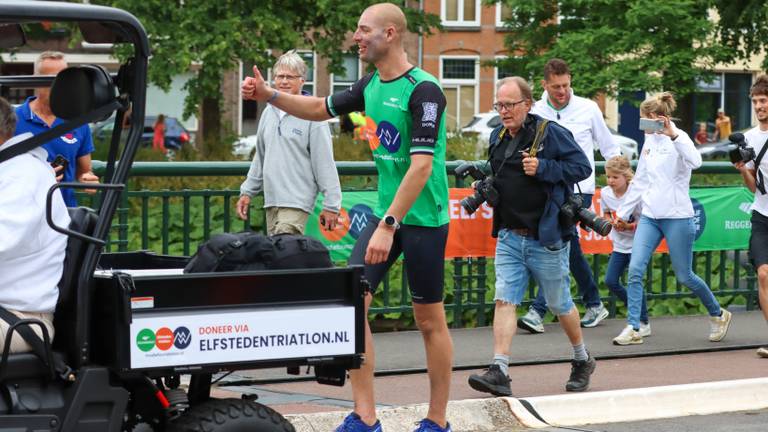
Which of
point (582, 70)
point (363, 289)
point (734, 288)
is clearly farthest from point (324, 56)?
point (363, 289)

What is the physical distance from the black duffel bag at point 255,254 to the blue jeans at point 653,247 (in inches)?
204

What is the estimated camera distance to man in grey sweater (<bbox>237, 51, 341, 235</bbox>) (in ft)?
28.5

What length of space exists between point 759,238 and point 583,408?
8.63ft

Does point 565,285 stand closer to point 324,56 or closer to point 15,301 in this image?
point 15,301

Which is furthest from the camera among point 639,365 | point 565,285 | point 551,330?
point 551,330

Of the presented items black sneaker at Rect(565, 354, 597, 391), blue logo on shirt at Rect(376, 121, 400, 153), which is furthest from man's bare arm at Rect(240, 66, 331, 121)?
black sneaker at Rect(565, 354, 597, 391)

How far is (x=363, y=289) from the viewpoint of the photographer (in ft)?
18.2

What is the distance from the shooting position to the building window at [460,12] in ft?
167

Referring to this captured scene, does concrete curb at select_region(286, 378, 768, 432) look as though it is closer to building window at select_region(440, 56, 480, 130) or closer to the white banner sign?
the white banner sign

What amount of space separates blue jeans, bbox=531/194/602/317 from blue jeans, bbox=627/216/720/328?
1.62 ft

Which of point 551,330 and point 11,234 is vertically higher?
point 11,234

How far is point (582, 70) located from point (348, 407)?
22.7 meters

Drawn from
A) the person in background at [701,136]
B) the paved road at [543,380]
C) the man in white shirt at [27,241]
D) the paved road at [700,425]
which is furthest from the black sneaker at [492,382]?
the person in background at [701,136]

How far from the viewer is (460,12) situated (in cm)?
5116
